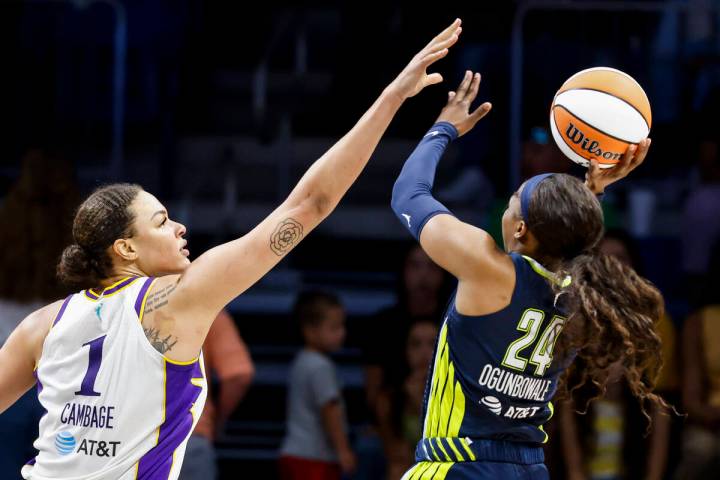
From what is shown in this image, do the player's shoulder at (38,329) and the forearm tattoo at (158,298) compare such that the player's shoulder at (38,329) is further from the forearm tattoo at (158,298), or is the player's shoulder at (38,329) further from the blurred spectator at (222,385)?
the blurred spectator at (222,385)

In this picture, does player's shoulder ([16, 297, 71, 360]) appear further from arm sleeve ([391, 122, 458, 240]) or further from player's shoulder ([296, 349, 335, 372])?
player's shoulder ([296, 349, 335, 372])

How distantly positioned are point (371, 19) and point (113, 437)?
6332 mm

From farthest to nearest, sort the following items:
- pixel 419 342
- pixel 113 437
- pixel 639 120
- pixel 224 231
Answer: pixel 224 231, pixel 419 342, pixel 639 120, pixel 113 437

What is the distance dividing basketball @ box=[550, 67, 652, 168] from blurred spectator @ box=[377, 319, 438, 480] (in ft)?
7.33

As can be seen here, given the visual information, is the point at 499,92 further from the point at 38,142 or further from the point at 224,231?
the point at 38,142

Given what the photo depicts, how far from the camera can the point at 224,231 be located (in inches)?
327

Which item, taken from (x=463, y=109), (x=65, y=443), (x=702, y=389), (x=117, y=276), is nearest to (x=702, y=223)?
(x=702, y=389)

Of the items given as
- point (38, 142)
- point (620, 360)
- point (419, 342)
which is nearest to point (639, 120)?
point (620, 360)

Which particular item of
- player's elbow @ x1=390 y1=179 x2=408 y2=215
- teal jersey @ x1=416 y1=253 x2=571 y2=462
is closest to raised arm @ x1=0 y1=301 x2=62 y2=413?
player's elbow @ x1=390 y1=179 x2=408 y2=215

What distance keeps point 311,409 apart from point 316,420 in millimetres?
63

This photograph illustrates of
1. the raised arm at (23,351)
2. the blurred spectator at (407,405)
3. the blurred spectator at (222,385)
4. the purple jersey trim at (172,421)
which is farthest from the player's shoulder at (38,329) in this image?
the blurred spectator at (407,405)

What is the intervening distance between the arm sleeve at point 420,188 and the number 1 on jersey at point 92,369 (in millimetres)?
917

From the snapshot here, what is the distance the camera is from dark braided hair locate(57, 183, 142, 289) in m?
3.17

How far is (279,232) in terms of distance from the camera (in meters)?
3.13
